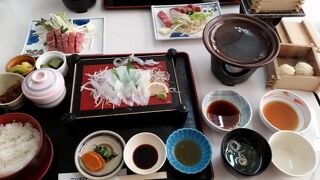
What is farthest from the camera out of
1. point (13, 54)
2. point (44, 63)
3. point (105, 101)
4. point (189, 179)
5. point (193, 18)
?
point (193, 18)

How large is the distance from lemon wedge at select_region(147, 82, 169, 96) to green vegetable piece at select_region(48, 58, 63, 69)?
1.48 ft

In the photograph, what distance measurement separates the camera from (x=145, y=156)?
1.04m

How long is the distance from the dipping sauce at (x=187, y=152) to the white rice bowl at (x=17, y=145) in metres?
0.52

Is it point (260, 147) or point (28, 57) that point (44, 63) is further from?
point (260, 147)

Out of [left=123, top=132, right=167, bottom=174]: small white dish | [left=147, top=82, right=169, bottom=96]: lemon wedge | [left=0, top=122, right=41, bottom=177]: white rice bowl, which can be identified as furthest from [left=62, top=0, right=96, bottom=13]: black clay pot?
[left=123, top=132, right=167, bottom=174]: small white dish

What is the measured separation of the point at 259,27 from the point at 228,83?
0.29 m

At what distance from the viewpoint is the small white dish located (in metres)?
0.99

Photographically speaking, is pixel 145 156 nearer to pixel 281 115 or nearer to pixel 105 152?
pixel 105 152

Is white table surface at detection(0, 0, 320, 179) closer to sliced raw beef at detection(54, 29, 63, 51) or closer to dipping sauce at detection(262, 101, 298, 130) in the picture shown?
dipping sauce at detection(262, 101, 298, 130)

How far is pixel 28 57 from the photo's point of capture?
50.9 inches

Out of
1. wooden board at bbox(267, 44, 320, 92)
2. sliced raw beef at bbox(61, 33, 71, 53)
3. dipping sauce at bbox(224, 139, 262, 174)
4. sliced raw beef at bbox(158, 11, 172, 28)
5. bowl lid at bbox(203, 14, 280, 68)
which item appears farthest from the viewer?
sliced raw beef at bbox(158, 11, 172, 28)

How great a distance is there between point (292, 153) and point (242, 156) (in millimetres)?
213

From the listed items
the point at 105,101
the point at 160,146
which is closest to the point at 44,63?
the point at 105,101

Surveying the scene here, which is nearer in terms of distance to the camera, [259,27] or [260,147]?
[260,147]
